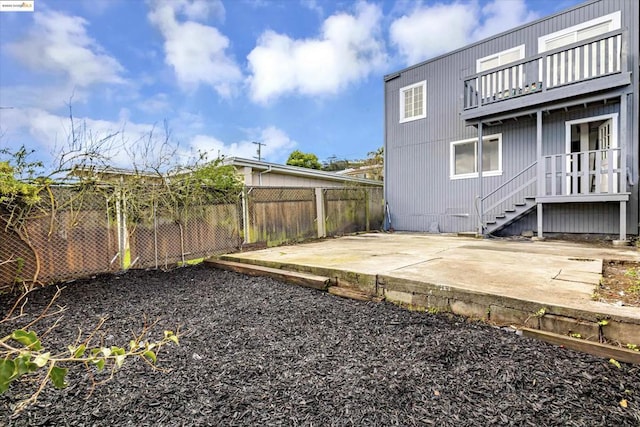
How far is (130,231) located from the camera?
5.25m

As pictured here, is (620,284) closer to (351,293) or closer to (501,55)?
(351,293)

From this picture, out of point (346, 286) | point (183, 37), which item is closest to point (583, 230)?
point (346, 286)

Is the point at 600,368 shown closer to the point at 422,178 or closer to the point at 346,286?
the point at 346,286

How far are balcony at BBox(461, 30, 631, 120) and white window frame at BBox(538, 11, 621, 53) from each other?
785mm

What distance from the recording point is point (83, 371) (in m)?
2.17

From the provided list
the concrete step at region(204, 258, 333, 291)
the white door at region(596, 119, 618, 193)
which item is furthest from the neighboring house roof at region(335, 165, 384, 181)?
the concrete step at region(204, 258, 333, 291)

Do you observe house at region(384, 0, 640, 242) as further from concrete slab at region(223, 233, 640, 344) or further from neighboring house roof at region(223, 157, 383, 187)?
neighboring house roof at region(223, 157, 383, 187)

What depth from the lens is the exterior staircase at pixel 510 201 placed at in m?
7.71

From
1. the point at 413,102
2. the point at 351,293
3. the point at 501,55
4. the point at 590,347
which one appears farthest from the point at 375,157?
the point at 590,347

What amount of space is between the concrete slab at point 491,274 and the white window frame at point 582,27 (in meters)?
4.97

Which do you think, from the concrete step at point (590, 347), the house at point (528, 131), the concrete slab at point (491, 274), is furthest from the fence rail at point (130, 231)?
the concrete step at point (590, 347)

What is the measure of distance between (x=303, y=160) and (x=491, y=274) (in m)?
23.5

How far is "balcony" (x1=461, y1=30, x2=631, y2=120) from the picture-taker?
6.42 m

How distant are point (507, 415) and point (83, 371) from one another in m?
2.63
